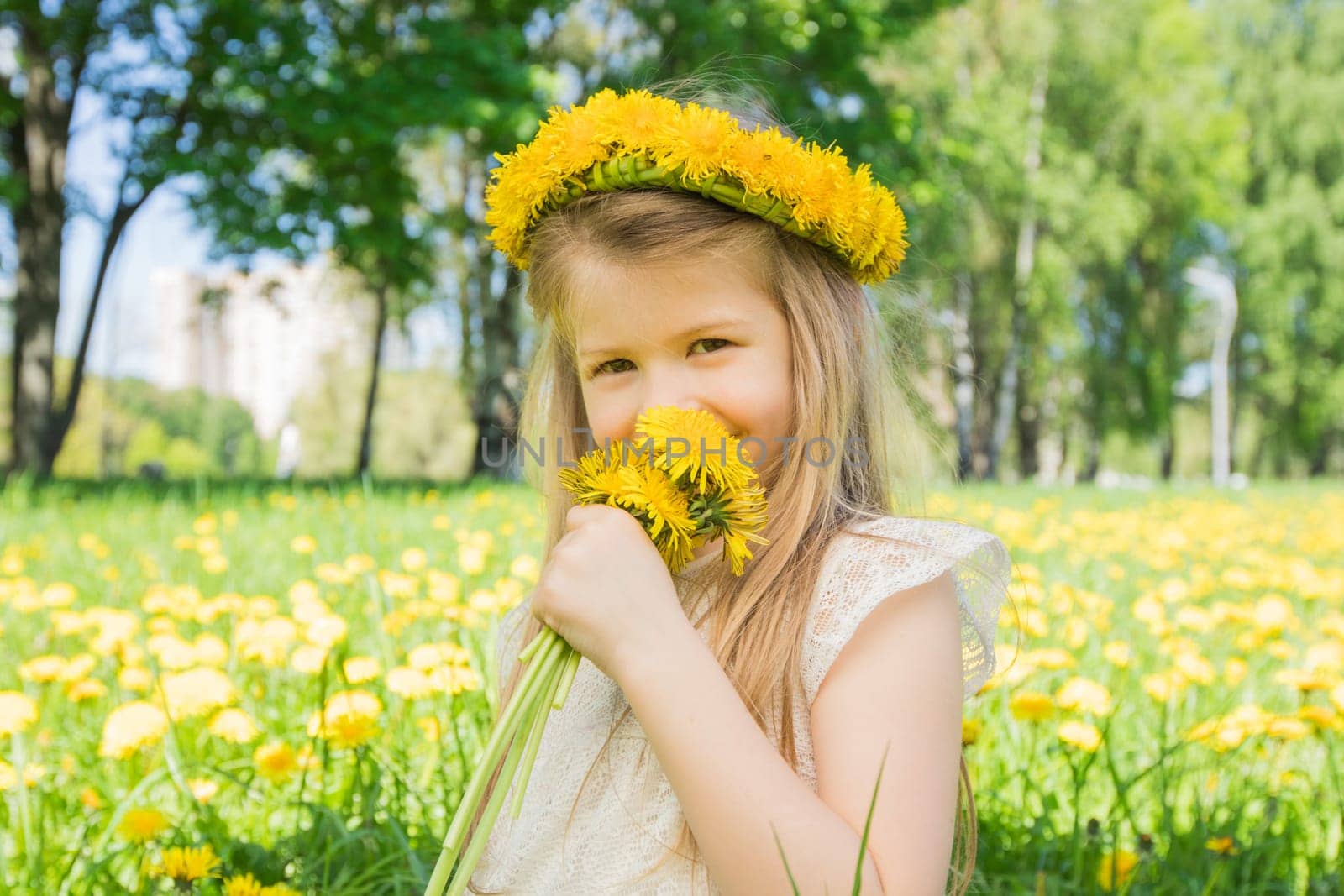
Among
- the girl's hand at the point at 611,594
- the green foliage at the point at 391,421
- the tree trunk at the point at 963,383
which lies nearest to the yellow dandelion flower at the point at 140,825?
the girl's hand at the point at 611,594

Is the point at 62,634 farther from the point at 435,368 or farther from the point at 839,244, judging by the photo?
the point at 435,368

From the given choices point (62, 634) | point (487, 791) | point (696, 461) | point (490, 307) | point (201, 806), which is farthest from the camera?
point (490, 307)

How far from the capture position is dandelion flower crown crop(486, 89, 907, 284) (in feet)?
3.89

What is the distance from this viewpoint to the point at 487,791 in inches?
56.0

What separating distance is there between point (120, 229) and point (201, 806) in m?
11.9

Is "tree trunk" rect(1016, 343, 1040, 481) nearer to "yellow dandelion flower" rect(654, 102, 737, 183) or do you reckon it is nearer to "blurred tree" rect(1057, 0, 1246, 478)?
"blurred tree" rect(1057, 0, 1246, 478)

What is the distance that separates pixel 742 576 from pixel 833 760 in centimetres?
25

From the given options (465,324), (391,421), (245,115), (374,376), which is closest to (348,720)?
(245,115)

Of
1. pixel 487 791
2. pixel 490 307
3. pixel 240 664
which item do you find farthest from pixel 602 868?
pixel 490 307

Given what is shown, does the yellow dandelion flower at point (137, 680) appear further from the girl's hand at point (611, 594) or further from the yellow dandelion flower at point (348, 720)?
the girl's hand at point (611, 594)

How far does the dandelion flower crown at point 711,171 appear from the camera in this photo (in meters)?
1.19

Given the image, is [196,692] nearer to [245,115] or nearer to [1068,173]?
[245,115]

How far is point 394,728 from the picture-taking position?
195 centimetres

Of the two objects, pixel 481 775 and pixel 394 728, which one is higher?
pixel 481 775
